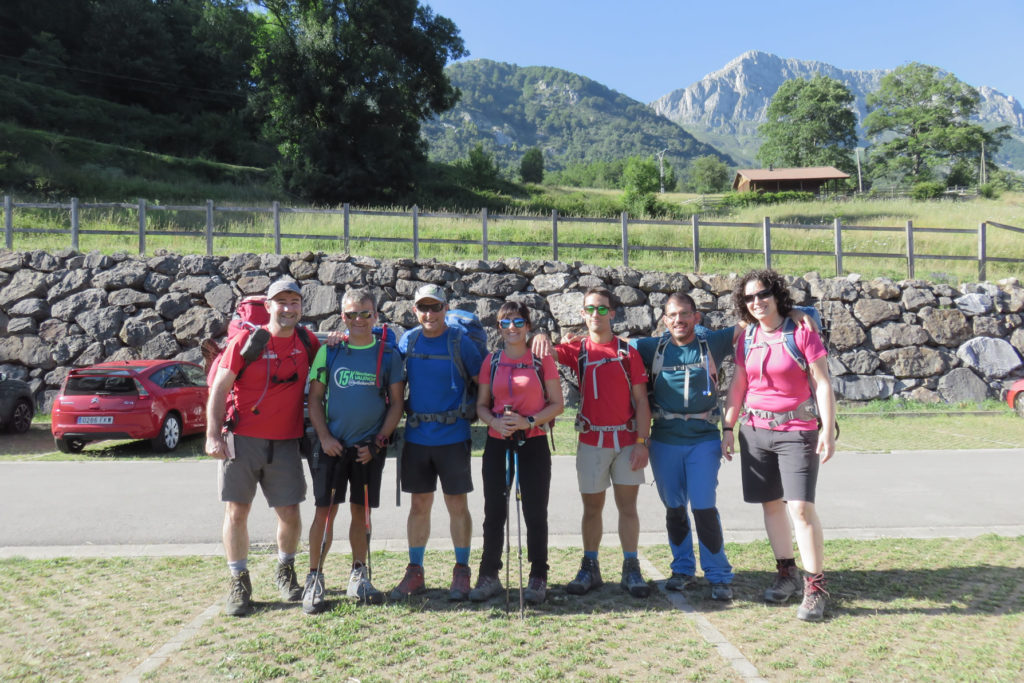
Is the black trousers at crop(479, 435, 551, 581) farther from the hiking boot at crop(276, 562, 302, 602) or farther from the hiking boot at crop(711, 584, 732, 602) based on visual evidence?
the hiking boot at crop(276, 562, 302, 602)

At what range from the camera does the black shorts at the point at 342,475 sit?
460cm

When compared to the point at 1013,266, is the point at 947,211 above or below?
above

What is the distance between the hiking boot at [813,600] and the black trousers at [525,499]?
1.48 metres

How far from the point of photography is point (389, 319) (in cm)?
1565

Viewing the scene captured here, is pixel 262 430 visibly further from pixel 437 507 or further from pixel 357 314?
pixel 437 507

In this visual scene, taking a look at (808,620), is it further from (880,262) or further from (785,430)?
(880,262)

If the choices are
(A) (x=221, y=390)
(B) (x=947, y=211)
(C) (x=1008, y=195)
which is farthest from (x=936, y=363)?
(C) (x=1008, y=195)

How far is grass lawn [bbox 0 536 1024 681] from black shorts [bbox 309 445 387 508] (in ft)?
1.97

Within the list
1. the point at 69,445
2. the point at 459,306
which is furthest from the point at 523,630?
the point at 459,306

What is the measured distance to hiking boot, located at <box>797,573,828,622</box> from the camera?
4199 millimetres

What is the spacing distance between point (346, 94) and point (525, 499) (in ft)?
115

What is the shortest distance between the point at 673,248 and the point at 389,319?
6938 millimetres

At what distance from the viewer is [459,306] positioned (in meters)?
15.7

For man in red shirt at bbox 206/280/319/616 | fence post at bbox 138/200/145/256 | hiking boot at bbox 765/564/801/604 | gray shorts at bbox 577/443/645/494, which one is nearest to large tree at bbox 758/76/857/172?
fence post at bbox 138/200/145/256
